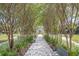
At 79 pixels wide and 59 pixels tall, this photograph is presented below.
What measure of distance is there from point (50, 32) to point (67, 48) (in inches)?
12.0

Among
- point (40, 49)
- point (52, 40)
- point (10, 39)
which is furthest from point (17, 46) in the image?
point (52, 40)

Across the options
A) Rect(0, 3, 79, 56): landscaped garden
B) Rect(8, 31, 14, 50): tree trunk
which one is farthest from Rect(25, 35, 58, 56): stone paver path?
Rect(8, 31, 14, 50): tree trunk

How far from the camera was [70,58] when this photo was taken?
190 inches

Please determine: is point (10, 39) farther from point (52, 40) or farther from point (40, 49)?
point (52, 40)

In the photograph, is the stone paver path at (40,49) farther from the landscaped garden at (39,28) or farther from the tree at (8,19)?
the tree at (8,19)

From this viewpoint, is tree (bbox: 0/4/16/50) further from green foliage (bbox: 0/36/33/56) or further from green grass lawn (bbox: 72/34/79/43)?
green grass lawn (bbox: 72/34/79/43)

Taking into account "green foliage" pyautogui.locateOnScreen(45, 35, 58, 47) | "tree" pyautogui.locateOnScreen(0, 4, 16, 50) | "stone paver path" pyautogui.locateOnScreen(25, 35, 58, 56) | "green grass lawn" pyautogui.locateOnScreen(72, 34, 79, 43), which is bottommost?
"stone paver path" pyautogui.locateOnScreen(25, 35, 58, 56)

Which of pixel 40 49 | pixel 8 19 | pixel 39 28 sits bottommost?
pixel 40 49

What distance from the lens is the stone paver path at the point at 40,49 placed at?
15.9ft

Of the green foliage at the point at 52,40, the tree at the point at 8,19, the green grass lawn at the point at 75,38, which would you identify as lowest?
the green foliage at the point at 52,40

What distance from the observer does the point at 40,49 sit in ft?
16.1

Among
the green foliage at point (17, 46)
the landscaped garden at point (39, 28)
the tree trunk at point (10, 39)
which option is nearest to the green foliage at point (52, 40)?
the landscaped garden at point (39, 28)

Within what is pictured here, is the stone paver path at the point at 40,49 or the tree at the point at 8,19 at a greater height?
the tree at the point at 8,19

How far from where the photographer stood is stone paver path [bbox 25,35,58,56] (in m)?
4.86
